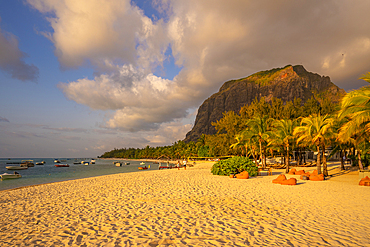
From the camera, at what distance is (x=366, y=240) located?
4977 millimetres

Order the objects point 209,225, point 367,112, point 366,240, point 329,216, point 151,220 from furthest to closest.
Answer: point 367,112
point 329,216
point 151,220
point 209,225
point 366,240

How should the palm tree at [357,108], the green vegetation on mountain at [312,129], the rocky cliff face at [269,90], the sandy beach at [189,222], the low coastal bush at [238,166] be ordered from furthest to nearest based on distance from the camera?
the rocky cliff face at [269,90] → the low coastal bush at [238,166] → the green vegetation on mountain at [312,129] → the palm tree at [357,108] → the sandy beach at [189,222]

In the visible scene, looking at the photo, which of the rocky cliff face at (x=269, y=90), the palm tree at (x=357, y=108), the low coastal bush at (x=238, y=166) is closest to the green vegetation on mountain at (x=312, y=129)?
the palm tree at (x=357, y=108)

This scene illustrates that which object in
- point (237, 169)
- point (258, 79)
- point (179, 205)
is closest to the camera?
point (179, 205)

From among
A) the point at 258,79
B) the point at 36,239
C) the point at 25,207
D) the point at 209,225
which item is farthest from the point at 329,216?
the point at 258,79

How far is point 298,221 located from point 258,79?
21055 centimetres

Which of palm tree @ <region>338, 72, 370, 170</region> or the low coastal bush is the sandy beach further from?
the low coastal bush

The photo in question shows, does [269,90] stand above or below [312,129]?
above

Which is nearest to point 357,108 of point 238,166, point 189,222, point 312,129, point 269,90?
point 312,129

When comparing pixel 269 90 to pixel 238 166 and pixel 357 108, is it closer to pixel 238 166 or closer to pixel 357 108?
pixel 238 166

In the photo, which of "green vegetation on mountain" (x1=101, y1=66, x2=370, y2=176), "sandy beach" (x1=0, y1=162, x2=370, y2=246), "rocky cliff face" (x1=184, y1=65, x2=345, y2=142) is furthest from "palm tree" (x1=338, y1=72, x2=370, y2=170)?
"rocky cliff face" (x1=184, y1=65, x2=345, y2=142)

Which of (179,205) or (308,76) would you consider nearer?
(179,205)

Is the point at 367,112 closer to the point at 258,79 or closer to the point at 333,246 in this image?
the point at 333,246

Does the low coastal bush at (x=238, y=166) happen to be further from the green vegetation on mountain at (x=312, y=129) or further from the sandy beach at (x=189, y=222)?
the sandy beach at (x=189, y=222)
